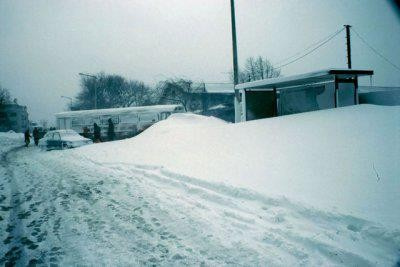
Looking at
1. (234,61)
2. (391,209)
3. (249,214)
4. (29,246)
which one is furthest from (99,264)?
(234,61)

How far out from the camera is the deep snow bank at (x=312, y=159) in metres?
5.27

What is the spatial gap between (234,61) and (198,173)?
11309mm

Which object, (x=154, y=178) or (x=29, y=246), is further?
(x=154, y=178)

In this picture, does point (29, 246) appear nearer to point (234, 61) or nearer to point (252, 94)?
point (234, 61)

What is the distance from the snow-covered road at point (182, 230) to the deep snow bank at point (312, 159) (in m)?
0.48

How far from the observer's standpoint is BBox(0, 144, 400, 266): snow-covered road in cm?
380

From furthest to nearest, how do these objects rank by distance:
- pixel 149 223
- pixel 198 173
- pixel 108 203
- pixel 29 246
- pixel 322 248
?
pixel 198 173, pixel 108 203, pixel 149 223, pixel 29 246, pixel 322 248

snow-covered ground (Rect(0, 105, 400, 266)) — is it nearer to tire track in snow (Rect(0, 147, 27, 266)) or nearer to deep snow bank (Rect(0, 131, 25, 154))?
tire track in snow (Rect(0, 147, 27, 266))

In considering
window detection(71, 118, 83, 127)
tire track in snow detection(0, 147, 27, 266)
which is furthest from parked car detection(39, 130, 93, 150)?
tire track in snow detection(0, 147, 27, 266)

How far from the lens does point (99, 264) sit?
12.3 ft

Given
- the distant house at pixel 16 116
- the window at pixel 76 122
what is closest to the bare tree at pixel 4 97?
the distant house at pixel 16 116

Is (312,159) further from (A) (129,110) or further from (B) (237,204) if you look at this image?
(A) (129,110)

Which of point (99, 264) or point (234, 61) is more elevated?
point (234, 61)

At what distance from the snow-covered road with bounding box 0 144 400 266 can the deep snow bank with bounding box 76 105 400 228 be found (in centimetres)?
48
